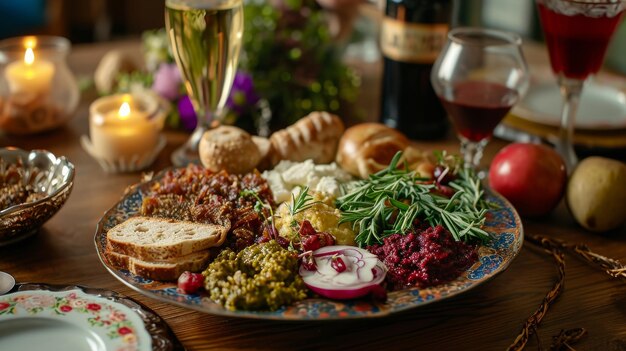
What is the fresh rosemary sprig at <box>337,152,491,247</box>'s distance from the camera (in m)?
1.26

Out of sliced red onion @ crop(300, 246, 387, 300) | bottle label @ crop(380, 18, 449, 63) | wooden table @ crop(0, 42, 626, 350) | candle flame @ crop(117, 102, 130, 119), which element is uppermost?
bottle label @ crop(380, 18, 449, 63)

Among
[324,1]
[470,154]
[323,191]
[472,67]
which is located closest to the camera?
[323,191]

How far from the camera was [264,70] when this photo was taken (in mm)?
2217

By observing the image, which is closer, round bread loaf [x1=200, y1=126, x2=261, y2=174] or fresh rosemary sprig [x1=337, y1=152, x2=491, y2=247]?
fresh rosemary sprig [x1=337, y1=152, x2=491, y2=247]

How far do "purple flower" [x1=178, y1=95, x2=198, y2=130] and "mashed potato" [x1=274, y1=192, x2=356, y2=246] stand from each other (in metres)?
0.81

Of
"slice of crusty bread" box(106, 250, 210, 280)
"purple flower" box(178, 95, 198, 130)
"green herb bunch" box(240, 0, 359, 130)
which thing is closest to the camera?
"slice of crusty bread" box(106, 250, 210, 280)

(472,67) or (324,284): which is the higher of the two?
(472,67)

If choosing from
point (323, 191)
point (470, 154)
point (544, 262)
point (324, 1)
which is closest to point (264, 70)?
point (324, 1)

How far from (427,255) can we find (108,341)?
55cm

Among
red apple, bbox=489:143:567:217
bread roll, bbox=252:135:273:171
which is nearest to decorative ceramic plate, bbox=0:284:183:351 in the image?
bread roll, bbox=252:135:273:171

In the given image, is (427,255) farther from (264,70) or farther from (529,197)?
(264,70)

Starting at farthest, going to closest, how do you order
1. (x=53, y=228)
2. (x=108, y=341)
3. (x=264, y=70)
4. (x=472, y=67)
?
1. (x=264, y=70)
2. (x=472, y=67)
3. (x=53, y=228)
4. (x=108, y=341)

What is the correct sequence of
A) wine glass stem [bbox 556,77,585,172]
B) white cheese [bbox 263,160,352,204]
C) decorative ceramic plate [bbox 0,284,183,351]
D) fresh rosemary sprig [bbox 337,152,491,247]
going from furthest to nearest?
1. wine glass stem [bbox 556,77,585,172]
2. white cheese [bbox 263,160,352,204]
3. fresh rosemary sprig [bbox 337,152,491,247]
4. decorative ceramic plate [bbox 0,284,183,351]

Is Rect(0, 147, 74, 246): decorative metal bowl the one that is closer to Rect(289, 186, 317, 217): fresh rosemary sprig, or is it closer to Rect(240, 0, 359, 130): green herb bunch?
Rect(289, 186, 317, 217): fresh rosemary sprig
